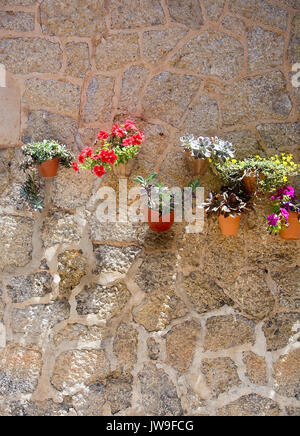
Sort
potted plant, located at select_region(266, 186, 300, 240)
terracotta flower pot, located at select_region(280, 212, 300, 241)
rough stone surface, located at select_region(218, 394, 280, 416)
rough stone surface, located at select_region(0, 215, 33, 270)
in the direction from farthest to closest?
1. rough stone surface, located at select_region(0, 215, 33, 270)
2. rough stone surface, located at select_region(218, 394, 280, 416)
3. terracotta flower pot, located at select_region(280, 212, 300, 241)
4. potted plant, located at select_region(266, 186, 300, 240)

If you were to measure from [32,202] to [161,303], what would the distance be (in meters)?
1.29

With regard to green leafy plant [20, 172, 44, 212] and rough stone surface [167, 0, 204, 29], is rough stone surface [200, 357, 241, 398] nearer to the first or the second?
green leafy plant [20, 172, 44, 212]

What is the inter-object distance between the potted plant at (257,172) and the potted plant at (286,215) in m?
0.08

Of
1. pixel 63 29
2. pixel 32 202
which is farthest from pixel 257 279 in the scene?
pixel 63 29

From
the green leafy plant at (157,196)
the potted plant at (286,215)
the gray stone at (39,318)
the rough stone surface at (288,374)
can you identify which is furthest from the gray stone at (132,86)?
the rough stone surface at (288,374)

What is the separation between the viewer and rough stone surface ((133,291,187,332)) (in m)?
4.00

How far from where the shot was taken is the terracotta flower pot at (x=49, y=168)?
3945 mm

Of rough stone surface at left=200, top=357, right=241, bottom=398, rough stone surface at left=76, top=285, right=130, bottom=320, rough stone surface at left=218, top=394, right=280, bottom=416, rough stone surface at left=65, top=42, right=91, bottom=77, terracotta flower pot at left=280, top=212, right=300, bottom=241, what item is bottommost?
rough stone surface at left=218, top=394, right=280, bottom=416

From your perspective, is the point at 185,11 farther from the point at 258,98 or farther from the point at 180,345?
the point at 180,345

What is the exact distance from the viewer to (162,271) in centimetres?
403

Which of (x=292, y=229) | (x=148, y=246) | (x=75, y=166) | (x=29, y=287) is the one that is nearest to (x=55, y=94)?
(x=75, y=166)

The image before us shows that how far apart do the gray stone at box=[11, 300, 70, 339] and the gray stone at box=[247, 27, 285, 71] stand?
7.97ft

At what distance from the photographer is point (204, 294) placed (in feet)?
13.2

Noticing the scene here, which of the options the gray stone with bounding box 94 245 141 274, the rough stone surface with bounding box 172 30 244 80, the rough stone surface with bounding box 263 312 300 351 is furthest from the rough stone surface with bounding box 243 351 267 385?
the rough stone surface with bounding box 172 30 244 80
